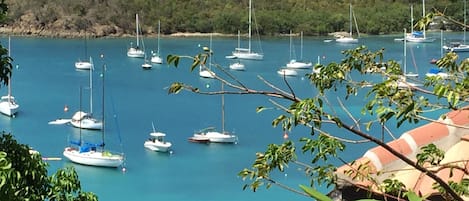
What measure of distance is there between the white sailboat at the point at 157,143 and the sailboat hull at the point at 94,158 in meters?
1.17

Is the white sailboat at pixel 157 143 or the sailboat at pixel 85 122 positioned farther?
the sailboat at pixel 85 122

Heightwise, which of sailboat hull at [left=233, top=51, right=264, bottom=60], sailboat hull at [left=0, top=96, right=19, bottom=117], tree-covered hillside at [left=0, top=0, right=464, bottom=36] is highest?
tree-covered hillside at [left=0, top=0, right=464, bottom=36]

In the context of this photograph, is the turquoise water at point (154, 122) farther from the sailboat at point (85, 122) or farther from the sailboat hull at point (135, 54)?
the sailboat hull at point (135, 54)

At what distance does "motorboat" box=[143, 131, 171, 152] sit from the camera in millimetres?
16922

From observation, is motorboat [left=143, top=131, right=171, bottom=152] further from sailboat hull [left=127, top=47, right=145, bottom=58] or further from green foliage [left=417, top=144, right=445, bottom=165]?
sailboat hull [left=127, top=47, right=145, bottom=58]

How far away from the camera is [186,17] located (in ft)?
185

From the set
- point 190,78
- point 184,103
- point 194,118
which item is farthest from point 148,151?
point 190,78

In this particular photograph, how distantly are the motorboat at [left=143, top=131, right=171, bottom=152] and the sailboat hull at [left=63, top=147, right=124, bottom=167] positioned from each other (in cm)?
117

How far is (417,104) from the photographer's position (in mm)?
2342

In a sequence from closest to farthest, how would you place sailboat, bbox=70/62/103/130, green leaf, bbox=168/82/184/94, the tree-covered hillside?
green leaf, bbox=168/82/184/94 < sailboat, bbox=70/62/103/130 < the tree-covered hillside

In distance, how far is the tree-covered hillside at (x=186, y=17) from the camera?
55031 millimetres

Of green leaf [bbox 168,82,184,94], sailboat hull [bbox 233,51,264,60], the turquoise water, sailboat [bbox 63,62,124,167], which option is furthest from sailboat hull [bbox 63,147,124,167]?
sailboat hull [bbox 233,51,264,60]

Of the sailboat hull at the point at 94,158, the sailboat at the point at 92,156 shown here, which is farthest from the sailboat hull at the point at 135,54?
the sailboat hull at the point at 94,158

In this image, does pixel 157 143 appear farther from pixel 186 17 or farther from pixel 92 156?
pixel 186 17
